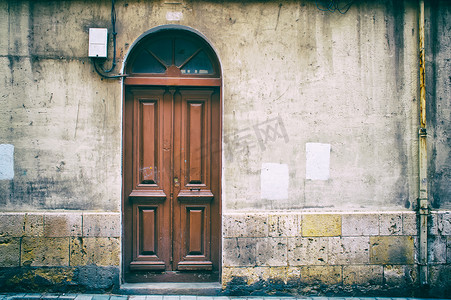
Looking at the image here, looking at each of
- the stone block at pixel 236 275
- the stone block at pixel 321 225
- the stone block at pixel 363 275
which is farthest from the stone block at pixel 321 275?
the stone block at pixel 236 275

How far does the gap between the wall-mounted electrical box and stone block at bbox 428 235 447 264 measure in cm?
523

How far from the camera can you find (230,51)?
16.8 feet

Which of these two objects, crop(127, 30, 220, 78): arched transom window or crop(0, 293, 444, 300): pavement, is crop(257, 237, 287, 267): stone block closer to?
crop(0, 293, 444, 300): pavement

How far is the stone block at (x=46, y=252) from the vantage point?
4969mm

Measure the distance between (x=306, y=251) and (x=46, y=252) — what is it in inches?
140

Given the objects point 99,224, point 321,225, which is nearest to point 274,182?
point 321,225

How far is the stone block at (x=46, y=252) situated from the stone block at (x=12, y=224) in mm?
153

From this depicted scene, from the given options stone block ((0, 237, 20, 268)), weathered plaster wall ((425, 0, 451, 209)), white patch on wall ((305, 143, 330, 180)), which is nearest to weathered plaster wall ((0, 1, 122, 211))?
stone block ((0, 237, 20, 268))

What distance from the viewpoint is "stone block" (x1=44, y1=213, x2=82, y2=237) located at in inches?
196

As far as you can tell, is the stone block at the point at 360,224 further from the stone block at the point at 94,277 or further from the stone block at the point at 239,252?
the stone block at the point at 94,277

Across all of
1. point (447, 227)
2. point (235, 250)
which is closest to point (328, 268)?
point (235, 250)

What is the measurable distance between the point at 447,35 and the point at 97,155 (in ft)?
17.2

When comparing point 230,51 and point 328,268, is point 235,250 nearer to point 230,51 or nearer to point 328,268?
point 328,268

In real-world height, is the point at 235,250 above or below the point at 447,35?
below
